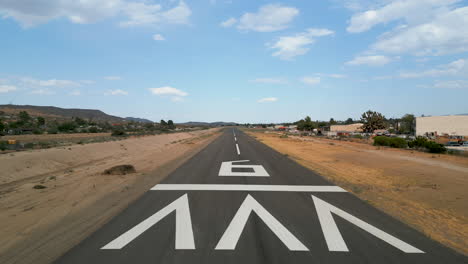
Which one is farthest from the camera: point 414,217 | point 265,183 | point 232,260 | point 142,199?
point 265,183

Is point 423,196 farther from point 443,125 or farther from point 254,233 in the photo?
point 443,125

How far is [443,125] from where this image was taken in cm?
7006

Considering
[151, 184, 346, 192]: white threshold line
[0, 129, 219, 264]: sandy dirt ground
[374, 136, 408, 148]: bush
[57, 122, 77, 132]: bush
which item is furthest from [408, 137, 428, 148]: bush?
[57, 122, 77, 132]: bush

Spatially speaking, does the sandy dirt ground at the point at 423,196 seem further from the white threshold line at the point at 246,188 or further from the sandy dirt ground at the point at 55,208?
the sandy dirt ground at the point at 55,208

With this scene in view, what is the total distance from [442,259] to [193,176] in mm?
8593

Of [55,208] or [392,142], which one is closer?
[55,208]

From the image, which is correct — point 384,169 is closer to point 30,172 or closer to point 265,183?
point 265,183

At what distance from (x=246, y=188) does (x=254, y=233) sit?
3891 mm

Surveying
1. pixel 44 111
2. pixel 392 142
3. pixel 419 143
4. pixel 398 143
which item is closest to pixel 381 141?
pixel 392 142

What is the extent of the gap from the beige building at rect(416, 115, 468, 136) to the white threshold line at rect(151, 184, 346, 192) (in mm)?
77084

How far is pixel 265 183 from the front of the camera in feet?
32.6

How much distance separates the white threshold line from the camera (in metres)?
8.84

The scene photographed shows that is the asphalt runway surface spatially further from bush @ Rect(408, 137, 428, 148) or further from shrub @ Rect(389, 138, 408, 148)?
shrub @ Rect(389, 138, 408, 148)

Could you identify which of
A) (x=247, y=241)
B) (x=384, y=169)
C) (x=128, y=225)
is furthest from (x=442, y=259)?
(x=384, y=169)
